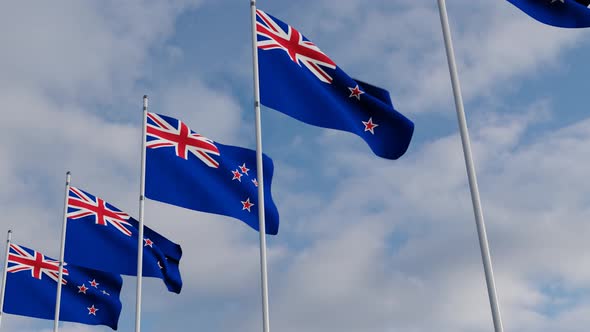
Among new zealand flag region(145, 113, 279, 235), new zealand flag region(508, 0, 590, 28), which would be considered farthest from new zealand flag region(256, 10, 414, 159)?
new zealand flag region(508, 0, 590, 28)

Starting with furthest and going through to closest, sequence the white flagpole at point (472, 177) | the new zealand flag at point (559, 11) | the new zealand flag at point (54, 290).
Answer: the new zealand flag at point (54, 290) < the new zealand flag at point (559, 11) < the white flagpole at point (472, 177)

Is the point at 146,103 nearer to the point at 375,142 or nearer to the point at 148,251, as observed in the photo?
the point at 148,251

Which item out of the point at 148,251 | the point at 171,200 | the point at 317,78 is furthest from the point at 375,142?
the point at 148,251

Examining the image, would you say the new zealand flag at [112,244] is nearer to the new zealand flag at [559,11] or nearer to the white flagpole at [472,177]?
the white flagpole at [472,177]

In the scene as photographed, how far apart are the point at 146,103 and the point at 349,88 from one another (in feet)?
26.0

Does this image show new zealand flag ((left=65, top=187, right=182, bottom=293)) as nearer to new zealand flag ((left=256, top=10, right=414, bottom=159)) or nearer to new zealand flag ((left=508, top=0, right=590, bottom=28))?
new zealand flag ((left=256, top=10, right=414, bottom=159))

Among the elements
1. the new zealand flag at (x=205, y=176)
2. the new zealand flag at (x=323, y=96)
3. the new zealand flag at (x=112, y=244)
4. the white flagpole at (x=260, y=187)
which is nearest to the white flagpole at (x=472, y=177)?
the new zealand flag at (x=323, y=96)

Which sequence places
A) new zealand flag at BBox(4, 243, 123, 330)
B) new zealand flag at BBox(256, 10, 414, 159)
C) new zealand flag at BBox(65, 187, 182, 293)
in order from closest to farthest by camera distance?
new zealand flag at BBox(256, 10, 414, 159)
new zealand flag at BBox(65, 187, 182, 293)
new zealand flag at BBox(4, 243, 123, 330)

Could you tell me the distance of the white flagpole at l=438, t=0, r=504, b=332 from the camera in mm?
12234

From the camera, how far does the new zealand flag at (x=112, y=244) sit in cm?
2395

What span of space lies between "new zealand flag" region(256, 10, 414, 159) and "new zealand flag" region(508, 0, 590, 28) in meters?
3.83

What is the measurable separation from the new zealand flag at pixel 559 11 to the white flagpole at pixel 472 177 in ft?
4.77

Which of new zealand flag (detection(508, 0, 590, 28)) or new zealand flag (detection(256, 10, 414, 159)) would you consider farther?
new zealand flag (detection(256, 10, 414, 159))

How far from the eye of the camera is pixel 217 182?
19.8 meters
